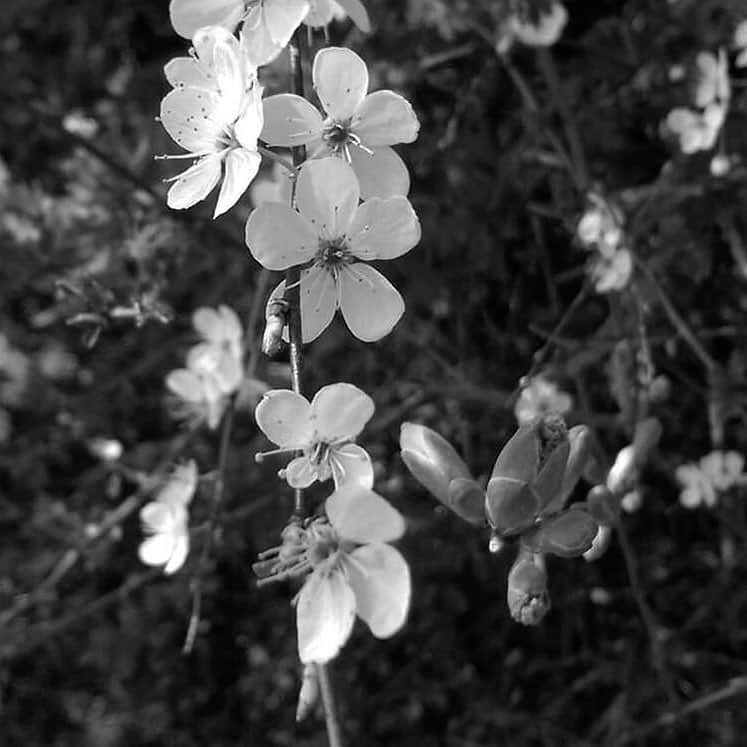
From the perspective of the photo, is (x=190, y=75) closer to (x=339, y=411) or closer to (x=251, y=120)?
(x=251, y=120)

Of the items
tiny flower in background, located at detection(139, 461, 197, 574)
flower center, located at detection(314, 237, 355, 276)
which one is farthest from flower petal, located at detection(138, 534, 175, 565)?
flower center, located at detection(314, 237, 355, 276)

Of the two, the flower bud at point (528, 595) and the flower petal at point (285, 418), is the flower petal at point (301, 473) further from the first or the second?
the flower bud at point (528, 595)

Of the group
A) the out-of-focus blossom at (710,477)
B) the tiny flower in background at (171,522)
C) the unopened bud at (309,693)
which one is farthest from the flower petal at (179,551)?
the out-of-focus blossom at (710,477)

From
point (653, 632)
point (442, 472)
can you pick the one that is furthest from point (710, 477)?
point (442, 472)

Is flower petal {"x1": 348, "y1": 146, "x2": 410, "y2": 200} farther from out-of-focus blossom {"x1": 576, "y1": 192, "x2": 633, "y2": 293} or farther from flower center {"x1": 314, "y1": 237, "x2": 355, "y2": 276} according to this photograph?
out-of-focus blossom {"x1": 576, "y1": 192, "x2": 633, "y2": 293}

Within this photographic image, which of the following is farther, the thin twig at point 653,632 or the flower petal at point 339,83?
the thin twig at point 653,632

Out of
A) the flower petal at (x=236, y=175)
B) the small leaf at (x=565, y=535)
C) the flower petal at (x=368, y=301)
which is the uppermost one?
the flower petal at (x=236, y=175)

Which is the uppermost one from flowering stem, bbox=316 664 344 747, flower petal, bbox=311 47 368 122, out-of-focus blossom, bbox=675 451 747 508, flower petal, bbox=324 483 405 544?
flower petal, bbox=311 47 368 122
